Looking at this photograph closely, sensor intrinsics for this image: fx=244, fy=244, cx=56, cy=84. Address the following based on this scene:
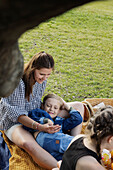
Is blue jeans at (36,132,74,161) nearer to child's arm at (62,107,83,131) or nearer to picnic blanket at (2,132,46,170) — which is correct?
picnic blanket at (2,132,46,170)

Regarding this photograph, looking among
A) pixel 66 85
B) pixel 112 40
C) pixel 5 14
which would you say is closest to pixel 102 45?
pixel 112 40

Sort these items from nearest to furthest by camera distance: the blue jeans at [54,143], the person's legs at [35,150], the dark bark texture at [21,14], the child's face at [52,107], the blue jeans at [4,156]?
the dark bark texture at [21,14] < the person's legs at [35,150] < the blue jeans at [54,143] < the blue jeans at [4,156] < the child's face at [52,107]

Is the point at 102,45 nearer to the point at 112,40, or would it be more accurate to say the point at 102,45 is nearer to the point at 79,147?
the point at 112,40

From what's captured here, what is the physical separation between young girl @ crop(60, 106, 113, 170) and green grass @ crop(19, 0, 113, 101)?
103 inches

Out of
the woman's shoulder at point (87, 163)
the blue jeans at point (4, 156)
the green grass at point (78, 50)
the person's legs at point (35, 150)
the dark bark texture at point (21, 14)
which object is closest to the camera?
the dark bark texture at point (21, 14)

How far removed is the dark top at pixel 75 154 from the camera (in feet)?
6.79

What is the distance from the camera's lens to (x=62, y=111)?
370 centimetres

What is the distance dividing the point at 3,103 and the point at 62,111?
98cm

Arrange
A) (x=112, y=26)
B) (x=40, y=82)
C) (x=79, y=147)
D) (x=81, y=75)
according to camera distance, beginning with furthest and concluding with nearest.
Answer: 1. (x=112, y=26)
2. (x=81, y=75)
3. (x=40, y=82)
4. (x=79, y=147)

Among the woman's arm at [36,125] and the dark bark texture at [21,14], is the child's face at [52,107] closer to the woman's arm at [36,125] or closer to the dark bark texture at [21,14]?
the woman's arm at [36,125]

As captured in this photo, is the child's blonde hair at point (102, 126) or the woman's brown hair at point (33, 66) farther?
the woman's brown hair at point (33, 66)

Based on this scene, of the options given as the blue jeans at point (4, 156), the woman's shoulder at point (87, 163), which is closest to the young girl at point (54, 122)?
the blue jeans at point (4, 156)

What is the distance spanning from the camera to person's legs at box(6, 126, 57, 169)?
2.97m

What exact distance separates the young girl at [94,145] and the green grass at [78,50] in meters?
2.61
